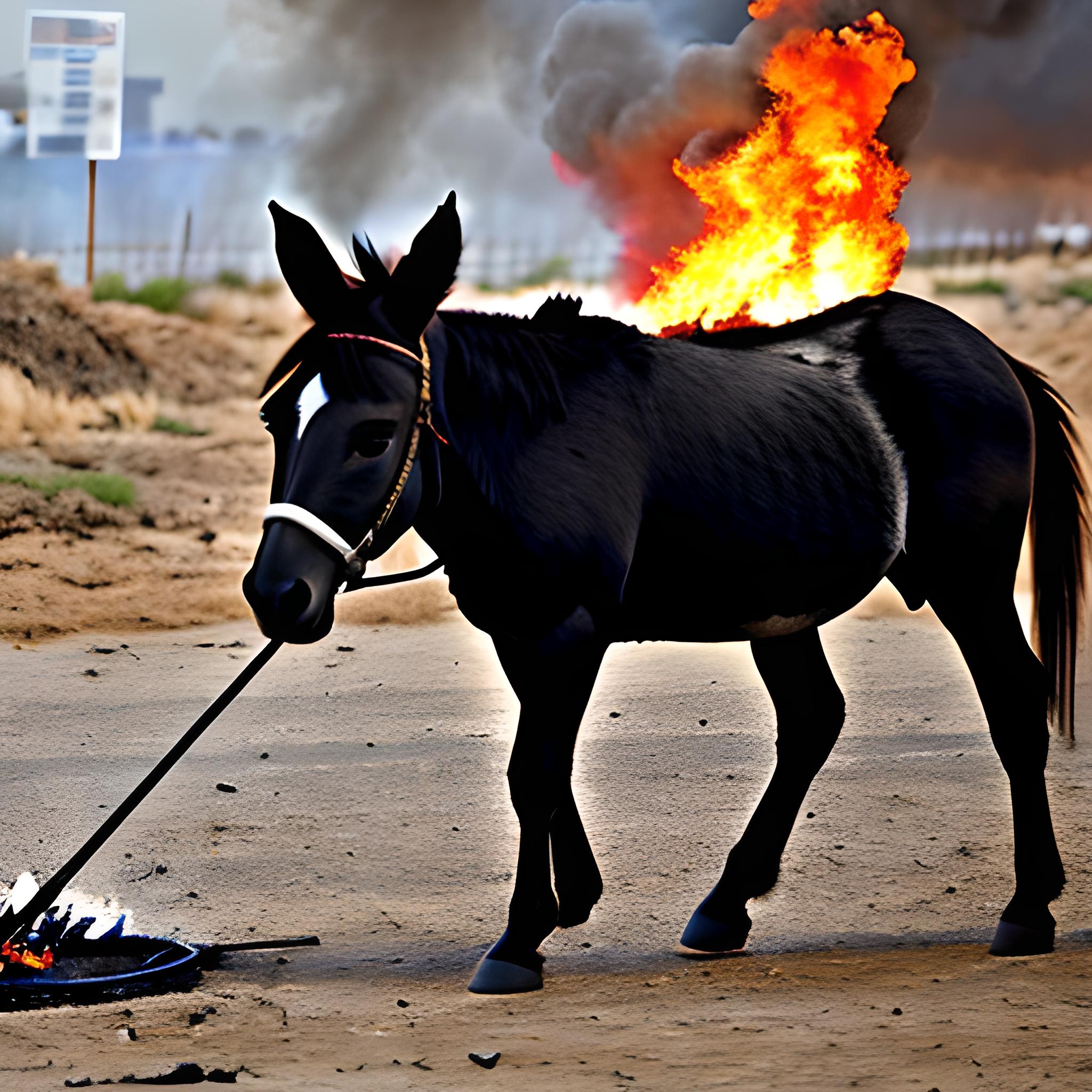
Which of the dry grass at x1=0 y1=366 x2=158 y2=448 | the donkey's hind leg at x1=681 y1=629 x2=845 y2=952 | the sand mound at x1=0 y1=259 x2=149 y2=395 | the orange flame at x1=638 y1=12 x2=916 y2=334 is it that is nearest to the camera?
the donkey's hind leg at x1=681 y1=629 x2=845 y2=952

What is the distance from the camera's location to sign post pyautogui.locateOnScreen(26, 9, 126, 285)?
18234 mm

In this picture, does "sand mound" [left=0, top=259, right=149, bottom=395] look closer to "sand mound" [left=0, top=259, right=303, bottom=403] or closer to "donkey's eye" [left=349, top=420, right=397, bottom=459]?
"sand mound" [left=0, top=259, right=303, bottom=403]

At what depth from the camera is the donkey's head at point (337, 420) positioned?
402 centimetres

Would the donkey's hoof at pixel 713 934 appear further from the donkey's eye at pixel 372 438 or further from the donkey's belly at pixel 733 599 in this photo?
the donkey's eye at pixel 372 438

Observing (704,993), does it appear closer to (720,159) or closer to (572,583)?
(572,583)

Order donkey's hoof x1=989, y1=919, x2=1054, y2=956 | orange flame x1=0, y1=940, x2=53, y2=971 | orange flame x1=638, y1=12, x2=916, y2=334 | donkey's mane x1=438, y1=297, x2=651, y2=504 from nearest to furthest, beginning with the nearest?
1. donkey's mane x1=438, y1=297, x2=651, y2=504
2. orange flame x1=0, y1=940, x2=53, y2=971
3. donkey's hoof x1=989, y1=919, x2=1054, y2=956
4. orange flame x1=638, y1=12, x2=916, y2=334

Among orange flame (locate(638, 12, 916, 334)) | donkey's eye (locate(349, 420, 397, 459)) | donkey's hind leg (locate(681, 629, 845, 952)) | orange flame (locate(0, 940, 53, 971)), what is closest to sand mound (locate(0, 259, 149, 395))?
orange flame (locate(638, 12, 916, 334))

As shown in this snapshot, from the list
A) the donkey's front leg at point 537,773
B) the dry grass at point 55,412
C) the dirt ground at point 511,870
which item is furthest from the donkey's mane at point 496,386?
the dry grass at point 55,412

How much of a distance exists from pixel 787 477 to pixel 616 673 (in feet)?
16.0

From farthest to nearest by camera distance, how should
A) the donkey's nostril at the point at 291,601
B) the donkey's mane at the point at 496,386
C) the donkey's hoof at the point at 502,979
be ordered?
the donkey's hoof at the point at 502,979 → the donkey's mane at the point at 496,386 → the donkey's nostril at the point at 291,601

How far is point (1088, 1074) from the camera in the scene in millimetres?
4027

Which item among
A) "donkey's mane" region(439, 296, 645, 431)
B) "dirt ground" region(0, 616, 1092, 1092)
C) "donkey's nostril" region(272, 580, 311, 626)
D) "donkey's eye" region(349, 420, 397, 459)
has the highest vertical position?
"donkey's mane" region(439, 296, 645, 431)

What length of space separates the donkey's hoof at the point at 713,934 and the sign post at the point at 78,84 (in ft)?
47.5

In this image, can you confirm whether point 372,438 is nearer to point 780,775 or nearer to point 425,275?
point 425,275
